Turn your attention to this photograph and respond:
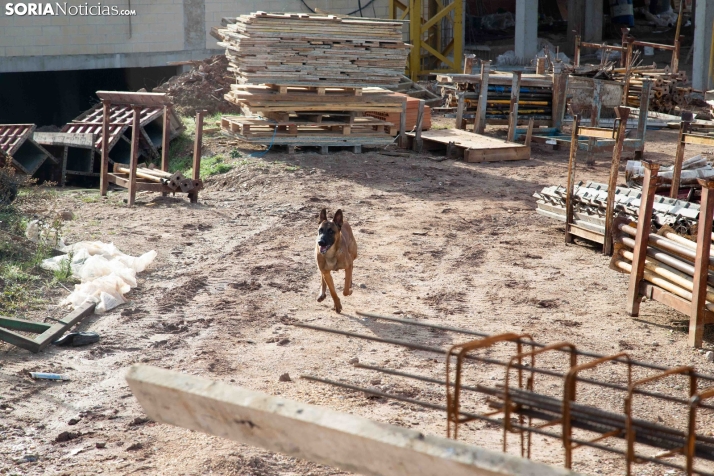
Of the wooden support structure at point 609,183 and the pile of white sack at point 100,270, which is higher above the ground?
the wooden support structure at point 609,183

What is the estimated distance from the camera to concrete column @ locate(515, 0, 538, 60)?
2491 centimetres

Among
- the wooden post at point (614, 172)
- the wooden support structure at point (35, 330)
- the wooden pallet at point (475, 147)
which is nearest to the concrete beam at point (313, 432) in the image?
the wooden support structure at point (35, 330)

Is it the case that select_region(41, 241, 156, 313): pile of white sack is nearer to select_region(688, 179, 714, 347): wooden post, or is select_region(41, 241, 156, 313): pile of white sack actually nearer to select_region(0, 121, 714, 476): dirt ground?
select_region(0, 121, 714, 476): dirt ground

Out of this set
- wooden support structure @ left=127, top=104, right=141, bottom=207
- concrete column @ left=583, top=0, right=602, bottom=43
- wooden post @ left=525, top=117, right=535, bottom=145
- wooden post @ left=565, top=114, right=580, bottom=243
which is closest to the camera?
wooden post @ left=565, top=114, right=580, bottom=243

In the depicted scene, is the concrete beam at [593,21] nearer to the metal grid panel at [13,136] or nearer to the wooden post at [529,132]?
the wooden post at [529,132]

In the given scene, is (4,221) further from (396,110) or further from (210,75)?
(210,75)

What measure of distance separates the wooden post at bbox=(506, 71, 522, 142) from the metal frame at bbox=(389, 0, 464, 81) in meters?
7.06

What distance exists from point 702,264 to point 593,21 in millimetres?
24073

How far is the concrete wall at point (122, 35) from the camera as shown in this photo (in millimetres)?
20578

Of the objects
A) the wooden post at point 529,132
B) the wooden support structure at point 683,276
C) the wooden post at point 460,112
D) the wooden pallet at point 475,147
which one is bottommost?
the wooden support structure at point 683,276

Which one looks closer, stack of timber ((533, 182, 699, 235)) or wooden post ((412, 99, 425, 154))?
stack of timber ((533, 182, 699, 235))

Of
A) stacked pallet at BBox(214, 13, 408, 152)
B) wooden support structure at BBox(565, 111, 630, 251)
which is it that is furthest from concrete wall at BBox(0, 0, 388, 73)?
wooden support structure at BBox(565, 111, 630, 251)

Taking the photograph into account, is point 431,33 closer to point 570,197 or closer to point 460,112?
point 460,112

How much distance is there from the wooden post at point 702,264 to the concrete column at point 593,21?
23632 millimetres
